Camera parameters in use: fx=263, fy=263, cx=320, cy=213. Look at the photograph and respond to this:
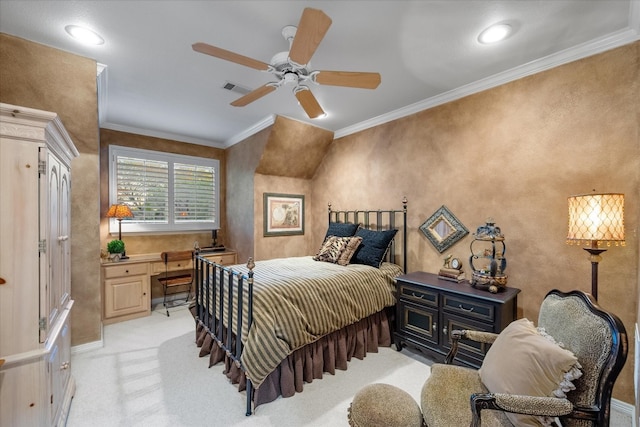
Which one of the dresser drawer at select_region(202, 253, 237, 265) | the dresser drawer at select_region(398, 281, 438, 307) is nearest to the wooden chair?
the dresser drawer at select_region(202, 253, 237, 265)

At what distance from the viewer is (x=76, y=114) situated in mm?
2584

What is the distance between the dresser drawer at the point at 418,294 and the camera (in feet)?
8.69

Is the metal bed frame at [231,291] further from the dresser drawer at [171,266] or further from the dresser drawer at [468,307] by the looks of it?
the dresser drawer at [171,266]

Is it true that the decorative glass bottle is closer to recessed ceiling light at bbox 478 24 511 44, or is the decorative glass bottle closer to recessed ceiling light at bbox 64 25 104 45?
recessed ceiling light at bbox 478 24 511 44

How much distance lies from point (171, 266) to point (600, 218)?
192 inches

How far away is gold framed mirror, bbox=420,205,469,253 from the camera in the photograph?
9.81 ft

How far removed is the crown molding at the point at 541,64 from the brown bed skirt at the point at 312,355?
260 cm

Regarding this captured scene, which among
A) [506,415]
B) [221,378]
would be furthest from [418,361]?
[221,378]

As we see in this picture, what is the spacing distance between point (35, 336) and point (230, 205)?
3.81m

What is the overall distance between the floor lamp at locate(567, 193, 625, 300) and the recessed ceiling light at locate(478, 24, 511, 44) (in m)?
1.35

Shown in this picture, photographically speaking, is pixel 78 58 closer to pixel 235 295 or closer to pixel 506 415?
pixel 235 295

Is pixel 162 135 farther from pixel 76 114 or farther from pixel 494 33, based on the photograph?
pixel 494 33

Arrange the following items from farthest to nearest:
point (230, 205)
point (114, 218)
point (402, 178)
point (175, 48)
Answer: point (230, 205)
point (114, 218)
point (402, 178)
point (175, 48)

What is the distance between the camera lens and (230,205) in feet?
16.7
